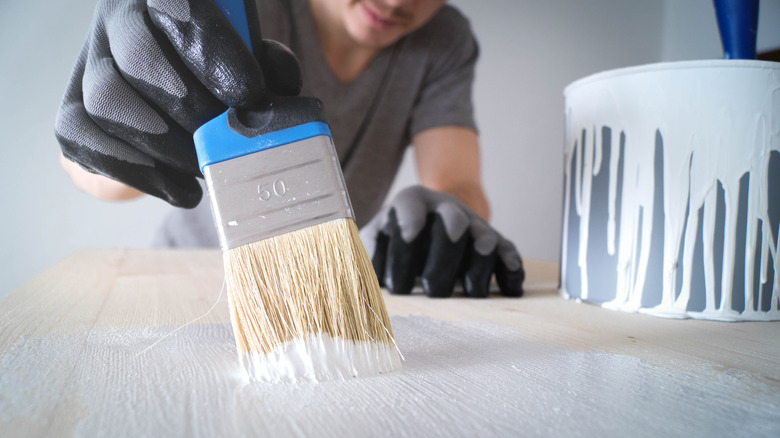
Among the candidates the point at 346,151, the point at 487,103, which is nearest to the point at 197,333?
the point at 346,151

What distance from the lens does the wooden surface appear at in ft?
0.92

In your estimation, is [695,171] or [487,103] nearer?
Result: [695,171]

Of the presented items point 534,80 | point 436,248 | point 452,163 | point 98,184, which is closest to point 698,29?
point 534,80

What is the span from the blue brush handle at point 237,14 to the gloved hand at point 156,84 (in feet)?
0.04

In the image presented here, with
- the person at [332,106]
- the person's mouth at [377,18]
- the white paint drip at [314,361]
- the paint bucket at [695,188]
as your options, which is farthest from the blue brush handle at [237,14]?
the person's mouth at [377,18]

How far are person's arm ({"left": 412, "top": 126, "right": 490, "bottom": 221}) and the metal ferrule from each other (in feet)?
2.74

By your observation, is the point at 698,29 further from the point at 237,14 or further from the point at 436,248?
Answer: the point at 237,14

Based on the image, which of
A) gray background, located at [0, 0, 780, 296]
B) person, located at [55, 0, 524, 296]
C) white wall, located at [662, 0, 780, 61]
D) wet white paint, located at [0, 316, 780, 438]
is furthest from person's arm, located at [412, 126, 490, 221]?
white wall, located at [662, 0, 780, 61]

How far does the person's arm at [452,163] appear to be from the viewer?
123 centimetres

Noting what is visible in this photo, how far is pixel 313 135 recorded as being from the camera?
391 millimetres

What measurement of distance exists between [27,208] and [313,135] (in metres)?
0.85

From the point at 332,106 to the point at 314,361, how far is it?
3.16 ft

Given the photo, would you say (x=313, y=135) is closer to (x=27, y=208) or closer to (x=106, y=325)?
(x=106, y=325)

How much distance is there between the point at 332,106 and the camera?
125 centimetres
